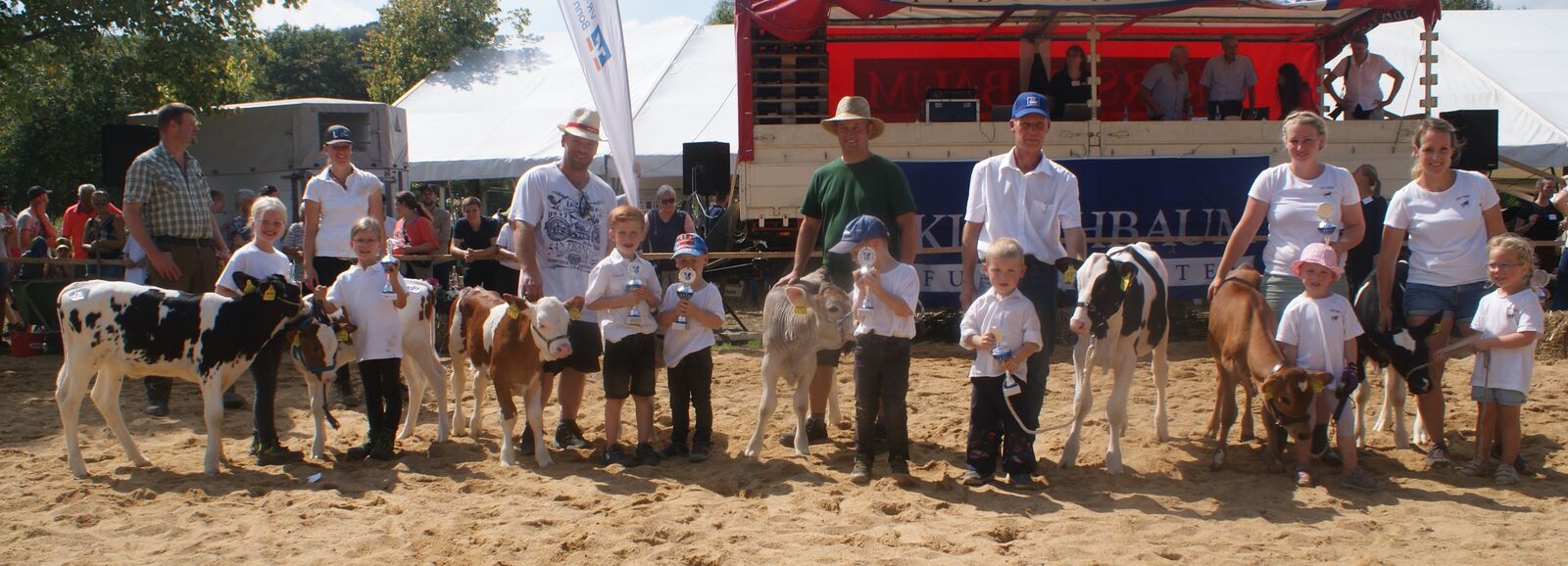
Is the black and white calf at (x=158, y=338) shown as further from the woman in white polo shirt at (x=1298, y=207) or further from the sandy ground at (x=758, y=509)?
the woman in white polo shirt at (x=1298, y=207)

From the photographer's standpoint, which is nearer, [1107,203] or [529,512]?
[529,512]

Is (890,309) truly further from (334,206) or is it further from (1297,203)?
(334,206)

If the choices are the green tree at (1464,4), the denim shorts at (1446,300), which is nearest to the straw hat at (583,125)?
the denim shorts at (1446,300)

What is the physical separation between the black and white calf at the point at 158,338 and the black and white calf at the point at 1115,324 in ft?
13.6

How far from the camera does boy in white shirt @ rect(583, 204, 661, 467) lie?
224 inches

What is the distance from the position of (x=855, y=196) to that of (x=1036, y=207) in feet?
3.07

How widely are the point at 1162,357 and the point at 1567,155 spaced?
14.4m

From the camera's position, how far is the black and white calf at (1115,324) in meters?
5.45

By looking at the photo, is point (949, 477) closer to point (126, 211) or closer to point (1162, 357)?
point (1162, 357)

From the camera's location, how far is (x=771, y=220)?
1074 cm

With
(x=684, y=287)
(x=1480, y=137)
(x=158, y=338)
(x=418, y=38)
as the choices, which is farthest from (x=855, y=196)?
(x=418, y=38)

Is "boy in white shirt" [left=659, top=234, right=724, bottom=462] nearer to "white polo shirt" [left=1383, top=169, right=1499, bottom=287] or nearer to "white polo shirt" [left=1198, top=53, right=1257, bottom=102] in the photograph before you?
"white polo shirt" [left=1383, top=169, right=1499, bottom=287]

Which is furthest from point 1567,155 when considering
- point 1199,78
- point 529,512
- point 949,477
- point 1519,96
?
point 529,512

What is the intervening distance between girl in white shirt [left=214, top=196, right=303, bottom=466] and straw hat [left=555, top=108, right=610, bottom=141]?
1.67m
